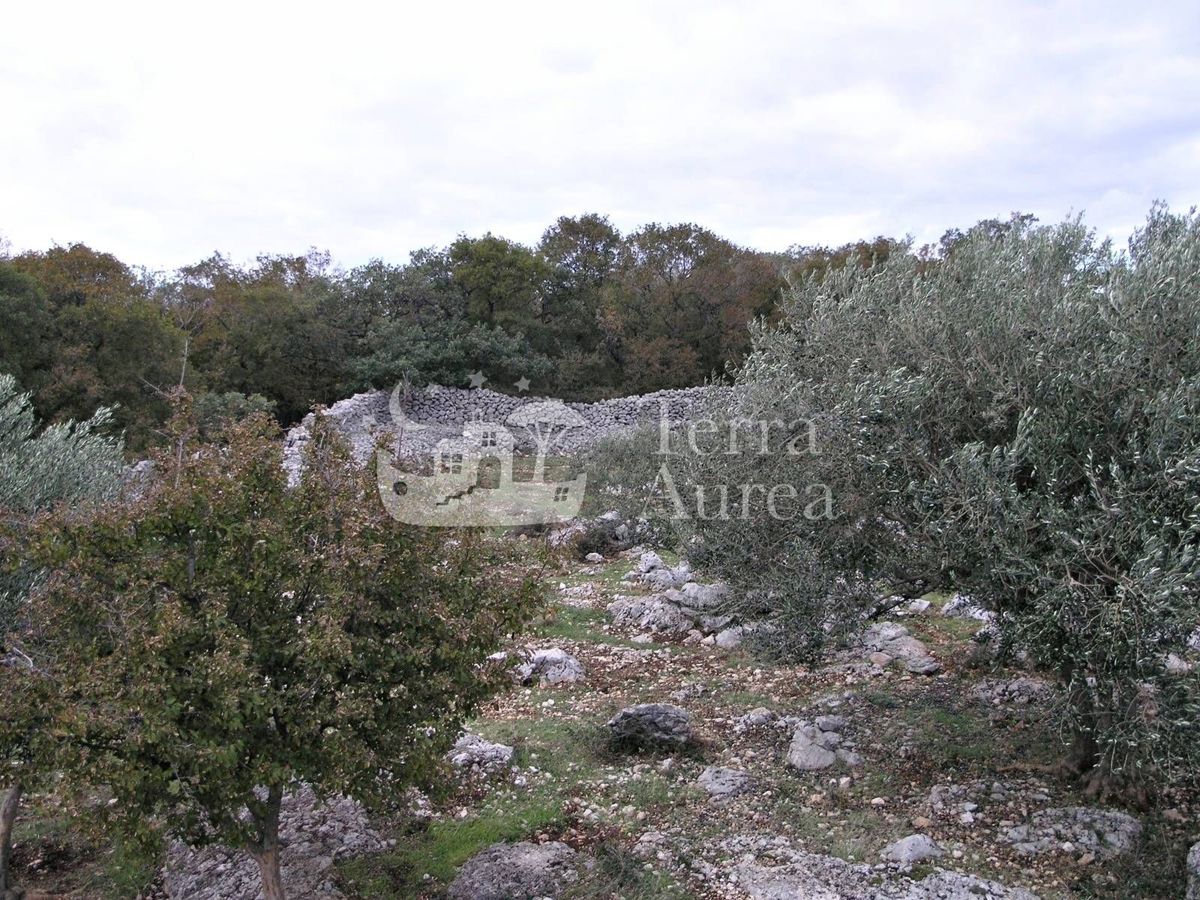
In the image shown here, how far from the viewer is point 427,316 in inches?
1484

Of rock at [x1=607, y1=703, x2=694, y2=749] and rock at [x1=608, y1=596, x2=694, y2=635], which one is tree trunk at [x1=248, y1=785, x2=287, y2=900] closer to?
rock at [x1=607, y1=703, x2=694, y2=749]

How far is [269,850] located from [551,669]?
6.25m

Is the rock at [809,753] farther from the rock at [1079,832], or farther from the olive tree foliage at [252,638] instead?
the olive tree foliage at [252,638]

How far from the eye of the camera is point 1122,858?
6922mm

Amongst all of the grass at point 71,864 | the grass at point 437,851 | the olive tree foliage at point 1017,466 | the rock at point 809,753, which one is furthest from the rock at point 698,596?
the grass at point 71,864

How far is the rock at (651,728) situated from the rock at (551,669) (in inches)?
90.5

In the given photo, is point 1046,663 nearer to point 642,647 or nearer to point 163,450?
point 163,450

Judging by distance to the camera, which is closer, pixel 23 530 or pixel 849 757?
pixel 23 530

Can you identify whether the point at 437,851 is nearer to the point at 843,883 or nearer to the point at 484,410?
the point at 843,883

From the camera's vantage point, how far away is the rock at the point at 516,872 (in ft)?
22.8

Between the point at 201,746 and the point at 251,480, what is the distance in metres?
1.64

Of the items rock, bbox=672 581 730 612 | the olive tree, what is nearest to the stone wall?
rock, bbox=672 581 730 612

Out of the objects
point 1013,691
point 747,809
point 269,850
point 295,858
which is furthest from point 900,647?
point 269,850

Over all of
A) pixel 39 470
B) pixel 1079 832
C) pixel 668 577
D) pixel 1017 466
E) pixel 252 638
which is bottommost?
pixel 1079 832
